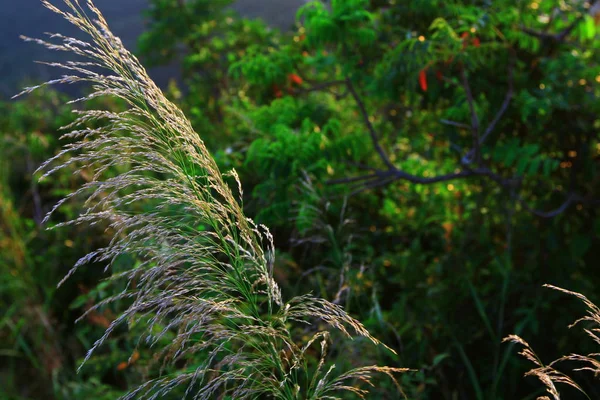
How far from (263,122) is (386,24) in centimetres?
92

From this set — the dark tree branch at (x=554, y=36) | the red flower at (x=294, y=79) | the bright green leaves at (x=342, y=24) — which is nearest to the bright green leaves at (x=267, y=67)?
the red flower at (x=294, y=79)

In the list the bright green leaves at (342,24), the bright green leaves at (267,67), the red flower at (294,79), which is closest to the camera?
the bright green leaves at (342,24)

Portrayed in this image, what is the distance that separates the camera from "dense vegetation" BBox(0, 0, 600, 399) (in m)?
2.83

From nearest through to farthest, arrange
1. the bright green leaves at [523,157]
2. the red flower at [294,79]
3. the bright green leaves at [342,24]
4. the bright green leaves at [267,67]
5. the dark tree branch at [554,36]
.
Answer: the bright green leaves at [523,157] < the bright green leaves at [342,24] < the bright green leaves at [267,67] < the dark tree branch at [554,36] < the red flower at [294,79]

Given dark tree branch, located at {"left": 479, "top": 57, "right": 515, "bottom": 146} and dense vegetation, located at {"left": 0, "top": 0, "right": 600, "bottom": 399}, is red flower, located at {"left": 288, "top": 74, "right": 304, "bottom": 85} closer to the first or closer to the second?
dense vegetation, located at {"left": 0, "top": 0, "right": 600, "bottom": 399}

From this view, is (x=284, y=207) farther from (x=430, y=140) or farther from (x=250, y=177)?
(x=430, y=140)

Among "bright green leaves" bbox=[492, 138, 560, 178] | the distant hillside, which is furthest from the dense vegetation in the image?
the distant hillside

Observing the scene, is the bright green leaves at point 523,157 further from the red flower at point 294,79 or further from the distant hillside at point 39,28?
the distant hillside at point 39,28

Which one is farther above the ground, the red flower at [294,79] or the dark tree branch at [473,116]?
the red flower at [294,79]

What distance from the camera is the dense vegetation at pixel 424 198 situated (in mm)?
2830

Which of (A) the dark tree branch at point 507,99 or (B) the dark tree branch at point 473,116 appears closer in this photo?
(B) the dark tree branch at point 473,116

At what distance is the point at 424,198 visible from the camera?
12.5 ft

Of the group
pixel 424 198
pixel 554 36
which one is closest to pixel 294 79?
pixel 424 198

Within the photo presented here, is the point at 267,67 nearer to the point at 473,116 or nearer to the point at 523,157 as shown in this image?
the point at 473,116
